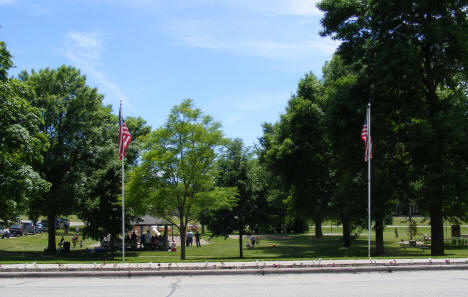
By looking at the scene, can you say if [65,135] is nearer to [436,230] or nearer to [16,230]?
[436,230]

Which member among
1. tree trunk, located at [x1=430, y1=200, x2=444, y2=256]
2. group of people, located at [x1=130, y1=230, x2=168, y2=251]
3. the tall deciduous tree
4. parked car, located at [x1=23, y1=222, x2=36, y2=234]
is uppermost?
the tall deciduous tree

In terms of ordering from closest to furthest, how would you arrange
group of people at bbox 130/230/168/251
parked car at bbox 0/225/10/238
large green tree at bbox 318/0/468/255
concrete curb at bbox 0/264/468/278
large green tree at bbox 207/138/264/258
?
concrete curb at bbox 0/264/468/278
large green tree at bbox 318/0/468/255
large green tree at bbox 207/138/264/258
group of people at bbox 130/230/168/251
parked car at bbox 0/225/10/238

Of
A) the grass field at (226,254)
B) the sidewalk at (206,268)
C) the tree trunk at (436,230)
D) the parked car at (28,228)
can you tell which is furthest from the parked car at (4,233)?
the tree trunk at (436,230)

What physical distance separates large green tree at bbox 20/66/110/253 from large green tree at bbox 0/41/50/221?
6056 millimetres

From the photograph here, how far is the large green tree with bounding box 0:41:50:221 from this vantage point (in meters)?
23.3

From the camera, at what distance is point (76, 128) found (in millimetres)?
34031

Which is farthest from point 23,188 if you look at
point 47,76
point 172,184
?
point 47,76

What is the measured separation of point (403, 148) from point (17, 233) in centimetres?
4907

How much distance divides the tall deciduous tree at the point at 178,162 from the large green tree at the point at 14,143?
620cm

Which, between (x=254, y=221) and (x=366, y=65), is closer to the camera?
(x=366, y=65)

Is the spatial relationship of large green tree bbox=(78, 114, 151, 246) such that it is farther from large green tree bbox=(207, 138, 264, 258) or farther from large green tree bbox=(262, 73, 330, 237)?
large green tree bbox=(262, 73, 330, 237)

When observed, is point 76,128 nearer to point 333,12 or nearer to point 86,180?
point 86,180

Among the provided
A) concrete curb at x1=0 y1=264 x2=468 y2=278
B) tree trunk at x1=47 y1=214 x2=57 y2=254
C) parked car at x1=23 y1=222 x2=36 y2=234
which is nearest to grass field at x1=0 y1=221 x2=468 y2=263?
tree trunk at x1=47 y1=214 x2=57 y2=254

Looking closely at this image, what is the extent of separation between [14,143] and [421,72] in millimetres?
22058
